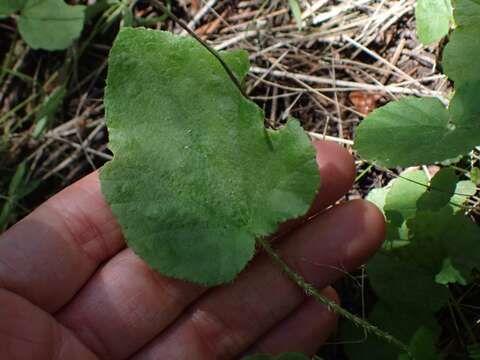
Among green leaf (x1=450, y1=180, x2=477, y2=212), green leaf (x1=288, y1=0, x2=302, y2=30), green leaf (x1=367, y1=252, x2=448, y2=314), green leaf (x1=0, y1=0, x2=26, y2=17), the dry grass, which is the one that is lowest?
green leaf (x1=367, y1=252, x2=448, y2=314)

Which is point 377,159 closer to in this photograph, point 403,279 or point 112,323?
point 403,279

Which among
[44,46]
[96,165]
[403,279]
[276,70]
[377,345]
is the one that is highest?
[44,46]

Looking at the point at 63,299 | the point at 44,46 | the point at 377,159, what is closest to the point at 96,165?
the point at 44,46

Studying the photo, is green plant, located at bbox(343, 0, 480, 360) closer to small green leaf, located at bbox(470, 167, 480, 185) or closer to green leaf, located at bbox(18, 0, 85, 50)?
small green leaf, located at bbox(470, 167, 480, 185)

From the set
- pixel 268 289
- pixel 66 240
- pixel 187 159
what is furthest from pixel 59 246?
pixel 268 289

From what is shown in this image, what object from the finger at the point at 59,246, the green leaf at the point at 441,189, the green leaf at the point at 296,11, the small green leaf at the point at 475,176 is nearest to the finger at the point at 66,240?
the finger at the point at 59,246

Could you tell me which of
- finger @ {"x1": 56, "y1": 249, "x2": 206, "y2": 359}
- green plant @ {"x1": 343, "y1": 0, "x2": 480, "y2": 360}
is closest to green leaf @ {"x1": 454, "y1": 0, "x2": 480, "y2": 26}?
green plant @ {"x1": 343, "y1": 0, "x2": 480, "y2": 360}
